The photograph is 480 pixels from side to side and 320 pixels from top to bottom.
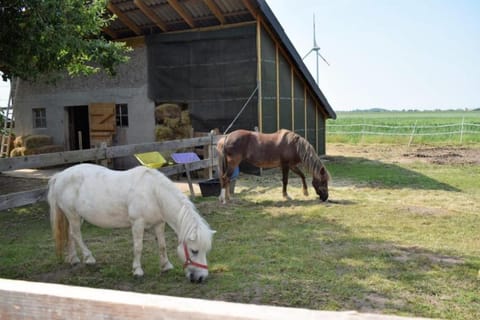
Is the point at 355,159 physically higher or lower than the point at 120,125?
lower

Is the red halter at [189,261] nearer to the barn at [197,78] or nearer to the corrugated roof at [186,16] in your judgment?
the barn at [197,78]

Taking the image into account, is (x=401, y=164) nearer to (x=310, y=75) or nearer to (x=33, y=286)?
(x=310, y=75)

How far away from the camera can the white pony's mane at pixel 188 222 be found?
378 centimetres

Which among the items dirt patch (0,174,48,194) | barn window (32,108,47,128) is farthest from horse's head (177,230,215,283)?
barn window (32,108,47,128)

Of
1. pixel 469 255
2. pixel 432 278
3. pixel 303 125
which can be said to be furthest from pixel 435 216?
pixel 303 125

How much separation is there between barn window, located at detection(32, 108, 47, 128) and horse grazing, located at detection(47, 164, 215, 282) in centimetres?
1114

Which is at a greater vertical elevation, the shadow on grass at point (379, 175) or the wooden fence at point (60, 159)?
the wooden fence at point (60, 159)

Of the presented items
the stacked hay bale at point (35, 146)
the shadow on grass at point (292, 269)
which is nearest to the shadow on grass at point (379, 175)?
the shadow on grass at point (292, 269)

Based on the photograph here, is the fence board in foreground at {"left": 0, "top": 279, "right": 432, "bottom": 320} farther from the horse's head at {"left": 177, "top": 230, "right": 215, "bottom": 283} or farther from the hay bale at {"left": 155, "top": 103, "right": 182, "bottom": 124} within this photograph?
the hay bale at {"left": 155, "top": 103, "right": 182, "bottom": 124}

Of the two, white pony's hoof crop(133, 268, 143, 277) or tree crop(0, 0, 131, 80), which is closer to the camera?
white pony's hoof crop(133, 268, 143, 277)

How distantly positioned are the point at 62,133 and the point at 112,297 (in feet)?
46.3

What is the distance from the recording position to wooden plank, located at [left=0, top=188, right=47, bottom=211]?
5363 mm

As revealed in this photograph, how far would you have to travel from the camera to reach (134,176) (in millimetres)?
4281

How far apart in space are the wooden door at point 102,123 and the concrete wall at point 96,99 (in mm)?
216
